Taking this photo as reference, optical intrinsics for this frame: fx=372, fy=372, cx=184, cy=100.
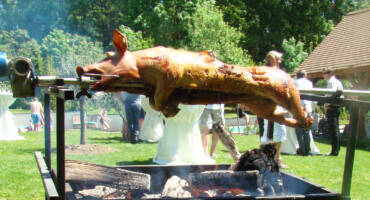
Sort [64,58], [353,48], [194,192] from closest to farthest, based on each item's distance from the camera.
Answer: [194,192] → [64,58] → [353,48]

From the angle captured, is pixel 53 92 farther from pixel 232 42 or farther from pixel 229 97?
pixel 232 42

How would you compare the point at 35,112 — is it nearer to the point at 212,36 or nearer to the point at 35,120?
the point at 35,120

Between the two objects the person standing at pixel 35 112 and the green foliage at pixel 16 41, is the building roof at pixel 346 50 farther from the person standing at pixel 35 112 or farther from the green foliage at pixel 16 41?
the green foliage at pixel 16 41

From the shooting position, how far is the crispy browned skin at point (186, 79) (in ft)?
7.60

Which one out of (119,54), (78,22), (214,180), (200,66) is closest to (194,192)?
(214,180)

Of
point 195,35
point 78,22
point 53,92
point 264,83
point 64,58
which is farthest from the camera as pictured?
point 78,22

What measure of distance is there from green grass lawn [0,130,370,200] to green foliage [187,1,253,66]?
12.4 m

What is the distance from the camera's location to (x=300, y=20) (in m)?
29.8

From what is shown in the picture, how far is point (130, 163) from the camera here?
6.98 meters

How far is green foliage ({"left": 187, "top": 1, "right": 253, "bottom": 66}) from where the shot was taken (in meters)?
21.5

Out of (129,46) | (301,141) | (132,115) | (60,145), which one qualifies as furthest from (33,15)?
(60,145)

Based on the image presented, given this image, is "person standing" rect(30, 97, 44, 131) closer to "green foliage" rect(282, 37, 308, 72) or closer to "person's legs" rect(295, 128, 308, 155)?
"person's legs" rect(295, 128, 308, 155)

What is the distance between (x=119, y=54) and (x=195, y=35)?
19654 millimetres

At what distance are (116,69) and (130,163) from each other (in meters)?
4.93
